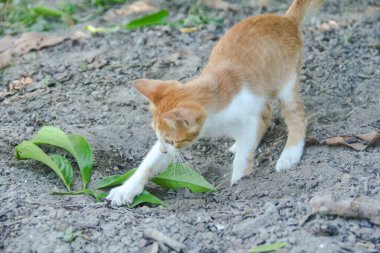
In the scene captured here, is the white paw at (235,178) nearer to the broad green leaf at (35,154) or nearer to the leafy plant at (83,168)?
the leafy plant at (83,168)

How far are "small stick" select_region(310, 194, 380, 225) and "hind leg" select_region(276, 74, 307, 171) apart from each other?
112 cm

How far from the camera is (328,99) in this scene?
5422mm

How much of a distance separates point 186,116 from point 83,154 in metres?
0.87

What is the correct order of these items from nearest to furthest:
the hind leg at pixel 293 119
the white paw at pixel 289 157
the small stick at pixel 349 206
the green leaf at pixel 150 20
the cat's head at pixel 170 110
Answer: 1. the small stick at pixel 349 206
2. the cat's head at pixel 170 110
3. the white paw at pixel 289 157
4. the hind leg at pixel 293 119
5. the green leaf at pixel 150 20

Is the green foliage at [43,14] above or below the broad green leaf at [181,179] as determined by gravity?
above

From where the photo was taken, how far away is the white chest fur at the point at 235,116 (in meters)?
4.38

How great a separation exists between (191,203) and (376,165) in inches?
45.1

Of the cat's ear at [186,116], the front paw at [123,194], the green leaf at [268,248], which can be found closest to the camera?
the green leaf at [268,248]

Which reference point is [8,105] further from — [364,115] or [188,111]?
[364,115]

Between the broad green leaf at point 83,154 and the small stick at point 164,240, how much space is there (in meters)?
1.01

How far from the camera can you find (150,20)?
6652mm

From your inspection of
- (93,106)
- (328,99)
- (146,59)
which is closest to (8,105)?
(93,106)

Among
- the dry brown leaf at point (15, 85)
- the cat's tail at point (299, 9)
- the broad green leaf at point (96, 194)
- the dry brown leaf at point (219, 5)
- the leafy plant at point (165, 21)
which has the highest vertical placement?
the cat's tail at point (299, 9)

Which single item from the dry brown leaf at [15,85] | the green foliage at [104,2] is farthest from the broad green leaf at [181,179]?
the green foliage at [104,2]
